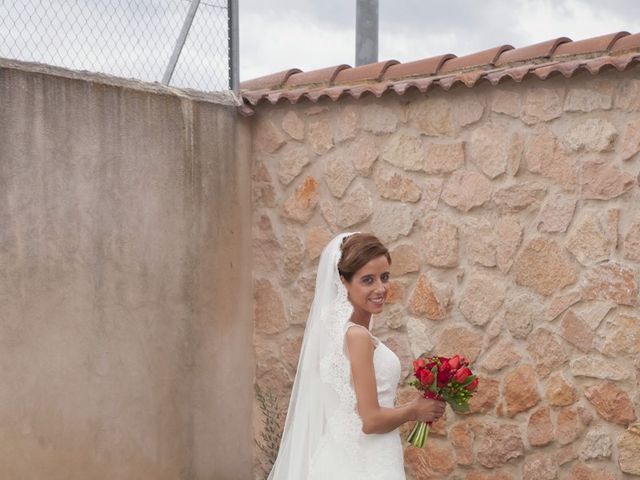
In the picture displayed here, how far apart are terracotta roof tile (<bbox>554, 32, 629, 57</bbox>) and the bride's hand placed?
2114mm

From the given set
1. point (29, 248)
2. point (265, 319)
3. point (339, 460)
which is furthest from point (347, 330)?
point (265, 319)

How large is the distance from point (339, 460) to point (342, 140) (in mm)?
2638

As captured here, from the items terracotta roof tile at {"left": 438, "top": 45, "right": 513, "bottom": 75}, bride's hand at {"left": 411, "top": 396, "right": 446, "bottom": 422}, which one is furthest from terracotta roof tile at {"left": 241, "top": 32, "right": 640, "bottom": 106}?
bride's hand at {"left": 411, "top": 396, "right": 446, "bottom": 422}

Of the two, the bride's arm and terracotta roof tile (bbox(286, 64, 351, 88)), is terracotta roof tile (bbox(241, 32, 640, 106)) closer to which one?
terracotta roof tile (bbox(286, 64, 351, 88))

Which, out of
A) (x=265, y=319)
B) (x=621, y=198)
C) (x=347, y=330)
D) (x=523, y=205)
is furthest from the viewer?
(x=265, y=319)

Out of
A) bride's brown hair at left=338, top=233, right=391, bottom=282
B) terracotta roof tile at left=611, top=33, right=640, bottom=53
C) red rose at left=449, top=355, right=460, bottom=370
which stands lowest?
red rose at left=449, top=355, right=460, bottom=370

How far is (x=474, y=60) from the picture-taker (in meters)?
5.99

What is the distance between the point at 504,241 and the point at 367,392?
6.35ft

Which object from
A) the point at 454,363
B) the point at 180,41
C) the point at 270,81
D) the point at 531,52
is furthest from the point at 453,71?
the point at 454,363

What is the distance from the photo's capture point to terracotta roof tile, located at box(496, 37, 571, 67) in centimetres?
572

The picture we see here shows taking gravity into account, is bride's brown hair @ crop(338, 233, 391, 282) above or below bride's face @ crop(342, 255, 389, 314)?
above

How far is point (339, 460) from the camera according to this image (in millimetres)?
4344

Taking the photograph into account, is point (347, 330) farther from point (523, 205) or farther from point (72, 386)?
point (72, 386)

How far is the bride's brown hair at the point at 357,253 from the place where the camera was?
169 inches
